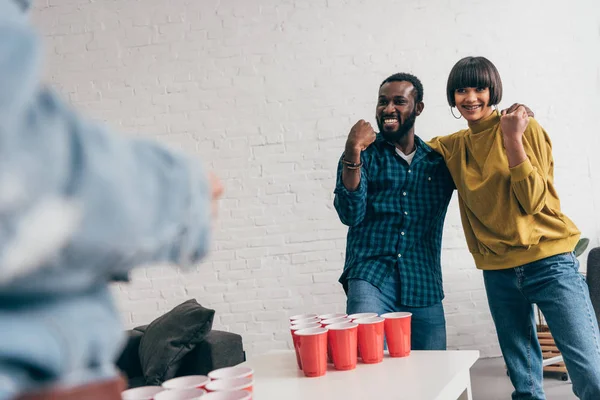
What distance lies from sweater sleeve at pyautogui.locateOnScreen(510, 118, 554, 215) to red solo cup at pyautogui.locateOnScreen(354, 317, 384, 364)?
0.73 metres

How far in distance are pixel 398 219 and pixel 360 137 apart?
34 centimetres

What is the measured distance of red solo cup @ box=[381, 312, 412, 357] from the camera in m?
1.71

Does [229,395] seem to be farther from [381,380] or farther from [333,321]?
[333,321]

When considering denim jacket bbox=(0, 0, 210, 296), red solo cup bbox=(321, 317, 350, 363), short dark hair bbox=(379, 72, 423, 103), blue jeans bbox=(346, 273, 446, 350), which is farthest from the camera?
short dark hair bbox=(379, 72, 423, 103)

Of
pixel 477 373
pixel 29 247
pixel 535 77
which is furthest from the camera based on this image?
pixel 535 77

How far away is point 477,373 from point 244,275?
5.17 ft

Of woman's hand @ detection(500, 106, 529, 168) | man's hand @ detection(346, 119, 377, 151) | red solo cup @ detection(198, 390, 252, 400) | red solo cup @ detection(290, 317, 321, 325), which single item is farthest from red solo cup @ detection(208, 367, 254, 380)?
woman's hand @ detection(500, 106, 529, 168)

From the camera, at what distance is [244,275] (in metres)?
4.28

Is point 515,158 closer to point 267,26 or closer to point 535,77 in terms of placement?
point 535,77

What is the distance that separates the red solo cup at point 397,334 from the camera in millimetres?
1710

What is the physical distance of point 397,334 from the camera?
5.61ft

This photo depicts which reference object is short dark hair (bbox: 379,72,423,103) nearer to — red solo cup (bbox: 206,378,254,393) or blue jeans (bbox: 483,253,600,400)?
blue jeans (bbox: 483,253,600,400)

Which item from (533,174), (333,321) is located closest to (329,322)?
(333,321)

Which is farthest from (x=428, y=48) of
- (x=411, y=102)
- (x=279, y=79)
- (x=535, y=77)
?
(x=411, y=102)
